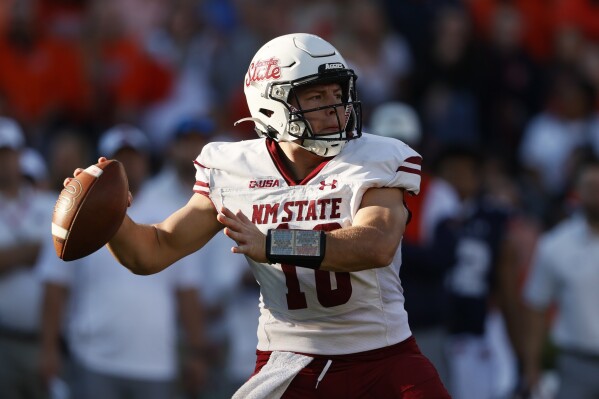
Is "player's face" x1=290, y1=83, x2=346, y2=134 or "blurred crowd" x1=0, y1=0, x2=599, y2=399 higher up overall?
"player's face" x1=290, y1=83, x2=346, y2=134

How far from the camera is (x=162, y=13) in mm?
10594

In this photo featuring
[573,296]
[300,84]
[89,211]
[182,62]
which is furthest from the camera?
[182,62]

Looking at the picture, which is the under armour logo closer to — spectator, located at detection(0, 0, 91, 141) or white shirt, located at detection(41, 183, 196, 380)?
white shirt, located at detection(41, 183, 196, 380)

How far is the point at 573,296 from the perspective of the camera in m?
7.64

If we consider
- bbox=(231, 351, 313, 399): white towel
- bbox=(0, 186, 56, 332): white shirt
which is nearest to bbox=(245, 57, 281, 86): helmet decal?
bbox=(231, 351, 313, 399): white towel

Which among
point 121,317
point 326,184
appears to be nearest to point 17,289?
point 121,317

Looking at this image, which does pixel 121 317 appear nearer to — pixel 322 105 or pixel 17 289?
pixel 17 289

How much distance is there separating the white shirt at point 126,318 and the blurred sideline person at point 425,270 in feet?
4.39

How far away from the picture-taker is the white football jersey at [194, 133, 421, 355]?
4.52m

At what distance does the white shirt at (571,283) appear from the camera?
7574mm

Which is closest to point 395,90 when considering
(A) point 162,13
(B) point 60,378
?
(A) point 162,13

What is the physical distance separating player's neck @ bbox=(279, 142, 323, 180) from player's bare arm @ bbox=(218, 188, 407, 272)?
1.28 feet

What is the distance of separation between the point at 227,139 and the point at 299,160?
484 centimetres

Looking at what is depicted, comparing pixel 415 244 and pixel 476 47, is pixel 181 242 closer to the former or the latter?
pixel 415 244
